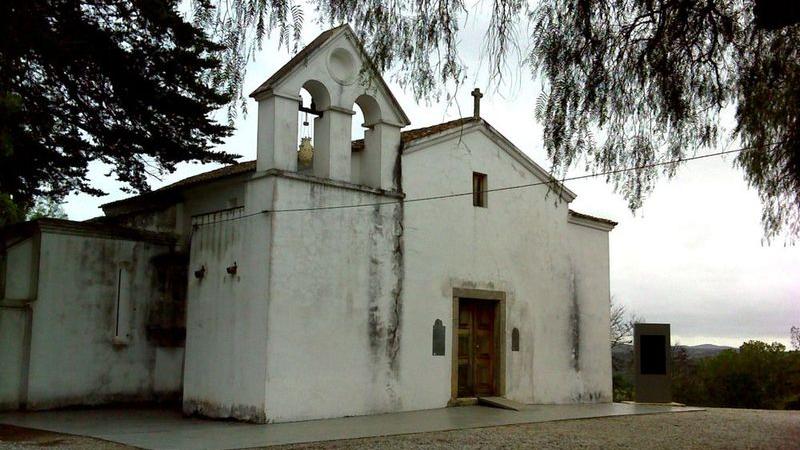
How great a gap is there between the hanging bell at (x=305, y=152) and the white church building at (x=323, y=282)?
4 centimetres

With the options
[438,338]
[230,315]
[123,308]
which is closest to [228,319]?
[230,315]

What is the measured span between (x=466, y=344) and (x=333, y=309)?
3766 mm

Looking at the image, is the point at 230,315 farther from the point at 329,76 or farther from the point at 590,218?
the point at 590,218

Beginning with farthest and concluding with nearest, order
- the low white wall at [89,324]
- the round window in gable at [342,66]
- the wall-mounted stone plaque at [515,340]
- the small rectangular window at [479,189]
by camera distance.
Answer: the wall-mounted stone plaque at [515,340] < the small rectangular window at [479,189] < the low white wall at [89,324] < the round window in gable at [342,66]

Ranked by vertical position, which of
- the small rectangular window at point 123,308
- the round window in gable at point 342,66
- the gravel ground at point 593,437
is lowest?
the gravel ground at point 593,437

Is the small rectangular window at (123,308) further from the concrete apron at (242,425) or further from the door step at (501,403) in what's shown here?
the door step at (501,403)

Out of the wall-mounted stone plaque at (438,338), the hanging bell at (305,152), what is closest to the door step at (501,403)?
the wall-mounted stone plaque at (438,338)

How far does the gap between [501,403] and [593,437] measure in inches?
155

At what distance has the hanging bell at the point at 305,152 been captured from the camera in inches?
561

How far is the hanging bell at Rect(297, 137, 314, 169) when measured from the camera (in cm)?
1426

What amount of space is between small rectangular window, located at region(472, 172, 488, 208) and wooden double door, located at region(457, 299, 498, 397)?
202 centimetres

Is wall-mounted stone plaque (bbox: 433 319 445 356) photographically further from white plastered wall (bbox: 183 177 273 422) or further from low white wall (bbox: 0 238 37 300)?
low white wall (bbox: 0 238 37 300)

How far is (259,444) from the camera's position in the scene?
9828 mm

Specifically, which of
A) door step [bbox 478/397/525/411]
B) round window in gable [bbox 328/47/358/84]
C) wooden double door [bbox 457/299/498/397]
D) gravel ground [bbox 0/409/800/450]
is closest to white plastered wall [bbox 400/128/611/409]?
wooden double door [bbox 457/299/498/397]
